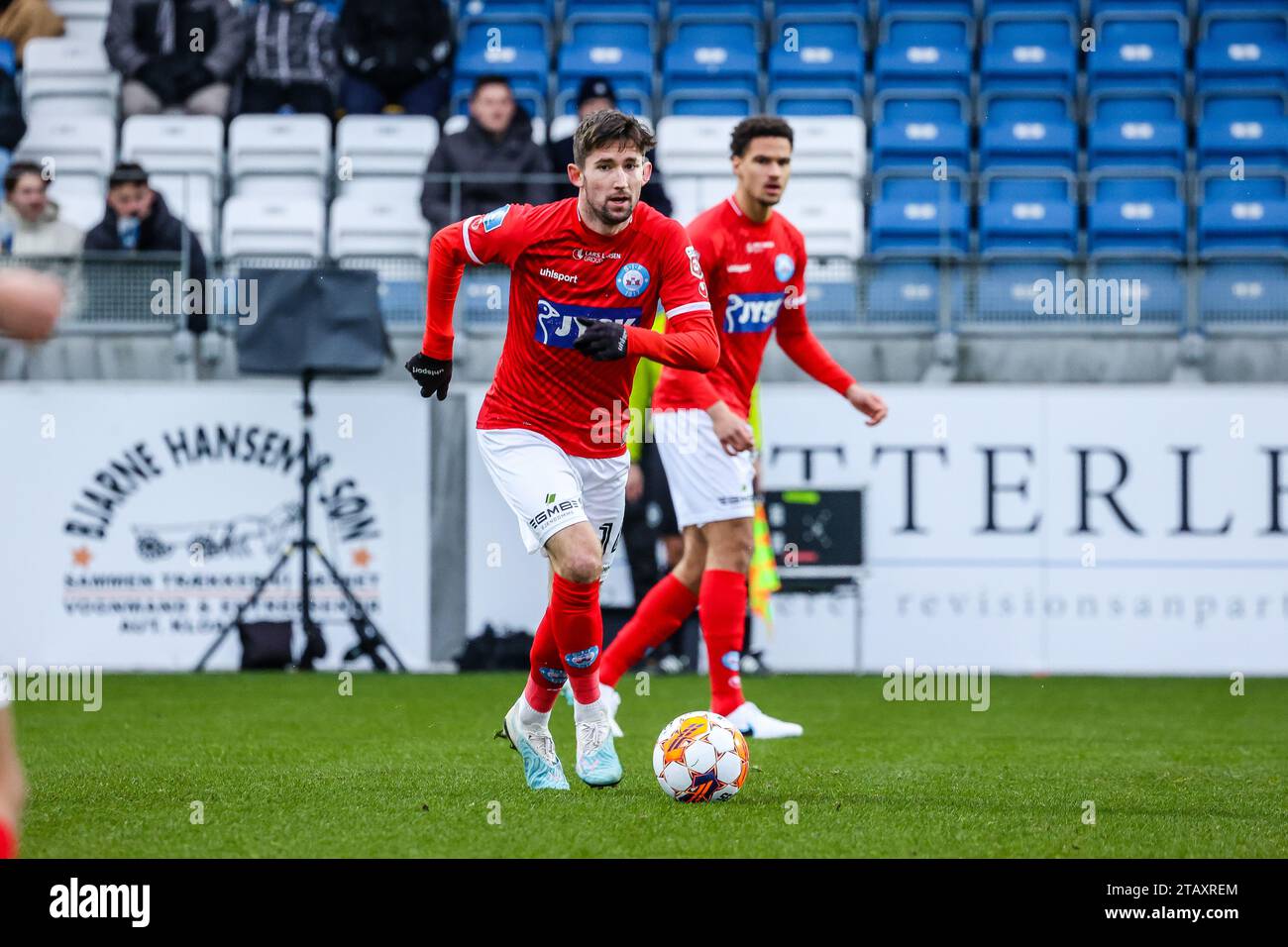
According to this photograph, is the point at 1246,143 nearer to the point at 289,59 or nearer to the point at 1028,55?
the point at 1028,55

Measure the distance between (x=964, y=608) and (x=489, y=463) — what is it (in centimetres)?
713

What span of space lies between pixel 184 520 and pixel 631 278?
7506 mm

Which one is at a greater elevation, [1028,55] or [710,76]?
[1028,55]

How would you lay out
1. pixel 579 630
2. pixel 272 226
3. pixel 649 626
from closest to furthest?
pixel 579 630, pixel 649 626, pixel 272 226

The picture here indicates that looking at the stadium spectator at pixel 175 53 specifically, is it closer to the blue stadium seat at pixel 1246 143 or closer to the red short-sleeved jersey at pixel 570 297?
the blue stadium seat at pixel 1246 143

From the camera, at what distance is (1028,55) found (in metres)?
16.2

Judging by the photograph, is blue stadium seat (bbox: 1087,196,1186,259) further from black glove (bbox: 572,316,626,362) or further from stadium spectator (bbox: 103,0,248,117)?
black glove (bbox: 572,316,626,362)

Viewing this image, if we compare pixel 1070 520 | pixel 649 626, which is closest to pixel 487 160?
pixel 1070 520

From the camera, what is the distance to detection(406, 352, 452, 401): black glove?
6.22 meters

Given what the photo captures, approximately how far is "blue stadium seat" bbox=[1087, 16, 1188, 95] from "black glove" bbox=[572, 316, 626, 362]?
37.6 ft

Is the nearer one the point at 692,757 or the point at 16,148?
the point at 692,757
